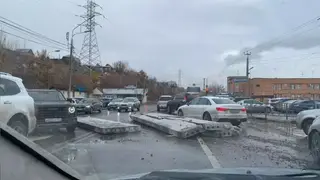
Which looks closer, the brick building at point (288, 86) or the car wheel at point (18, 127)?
the car wheel at point (18, 127)

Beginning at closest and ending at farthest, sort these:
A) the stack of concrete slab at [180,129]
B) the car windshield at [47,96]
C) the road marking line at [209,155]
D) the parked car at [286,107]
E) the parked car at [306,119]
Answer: the road marking line at [209,155], the car windshield at [47,96], the stack of concrete slab at [180,129], the parked car at [306,119], the parked car at [286,107]

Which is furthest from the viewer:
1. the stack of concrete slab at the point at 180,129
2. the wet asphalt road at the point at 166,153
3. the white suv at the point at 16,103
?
the stack of concrete slab at the point at 180,129

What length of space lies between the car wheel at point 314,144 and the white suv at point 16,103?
6.54 m

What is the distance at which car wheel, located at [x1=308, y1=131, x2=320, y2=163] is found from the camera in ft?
29.6

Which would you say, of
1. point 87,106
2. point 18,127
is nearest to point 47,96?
point 18,127

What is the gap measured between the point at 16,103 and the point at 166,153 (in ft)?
12.7

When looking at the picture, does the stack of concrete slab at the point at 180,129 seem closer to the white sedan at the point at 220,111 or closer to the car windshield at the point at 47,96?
the white sedan at the point at 220,111

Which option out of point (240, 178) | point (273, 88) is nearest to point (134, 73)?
point (273, 88)

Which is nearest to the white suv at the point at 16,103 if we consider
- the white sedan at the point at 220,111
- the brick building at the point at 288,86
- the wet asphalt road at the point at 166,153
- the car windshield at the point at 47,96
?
the wet asphalt road at the point at 166,153

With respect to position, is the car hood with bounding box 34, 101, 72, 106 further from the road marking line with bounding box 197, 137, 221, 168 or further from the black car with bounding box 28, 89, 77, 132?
the road marking line with bounding box 197, 137, 221, 168

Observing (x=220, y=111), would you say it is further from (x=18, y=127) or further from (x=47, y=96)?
(x=18, y=127)

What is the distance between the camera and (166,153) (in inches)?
371

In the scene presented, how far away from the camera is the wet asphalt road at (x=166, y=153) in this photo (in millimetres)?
7492

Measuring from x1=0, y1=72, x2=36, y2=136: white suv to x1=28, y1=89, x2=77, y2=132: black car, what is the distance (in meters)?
2.45
